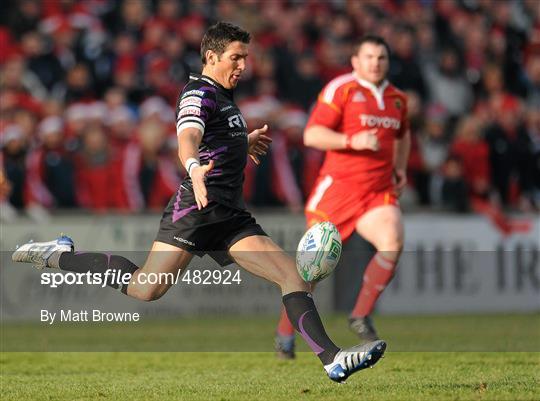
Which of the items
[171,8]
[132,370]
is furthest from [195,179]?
[171,8]

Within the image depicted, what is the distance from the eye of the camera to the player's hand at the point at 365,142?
1014cm

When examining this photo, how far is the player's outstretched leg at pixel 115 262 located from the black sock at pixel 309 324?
30.2 inches

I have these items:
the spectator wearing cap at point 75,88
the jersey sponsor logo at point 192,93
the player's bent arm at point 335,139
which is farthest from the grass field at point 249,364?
the spectator wearing cap at point 75,88

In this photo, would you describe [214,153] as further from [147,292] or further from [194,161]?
[147,292]

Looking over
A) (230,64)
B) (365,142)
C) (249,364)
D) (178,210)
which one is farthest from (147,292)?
(365,142)

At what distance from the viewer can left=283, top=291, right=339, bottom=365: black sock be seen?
25.7ft

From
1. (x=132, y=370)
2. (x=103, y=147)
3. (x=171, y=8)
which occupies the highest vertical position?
(x=171, y=8)

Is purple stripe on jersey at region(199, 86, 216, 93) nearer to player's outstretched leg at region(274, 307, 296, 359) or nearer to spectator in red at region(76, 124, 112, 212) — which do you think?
player's outstretched leg at region(274, 307, 296, 359)

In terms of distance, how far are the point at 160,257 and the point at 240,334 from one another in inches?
217

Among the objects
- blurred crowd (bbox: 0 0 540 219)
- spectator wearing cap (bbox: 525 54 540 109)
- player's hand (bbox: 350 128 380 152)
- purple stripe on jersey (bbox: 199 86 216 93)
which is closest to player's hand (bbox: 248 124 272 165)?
purple stripe on jersey (bbox: 199 86 216 93)

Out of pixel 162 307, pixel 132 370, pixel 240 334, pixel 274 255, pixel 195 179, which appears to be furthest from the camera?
pixel 162 307

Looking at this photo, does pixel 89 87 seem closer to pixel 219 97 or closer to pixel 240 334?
pixel 240 334

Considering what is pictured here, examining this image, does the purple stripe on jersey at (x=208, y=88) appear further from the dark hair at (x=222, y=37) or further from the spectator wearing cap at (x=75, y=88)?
the spectator wearing cap at (x=75, y=88)

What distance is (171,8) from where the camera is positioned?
19.6m
